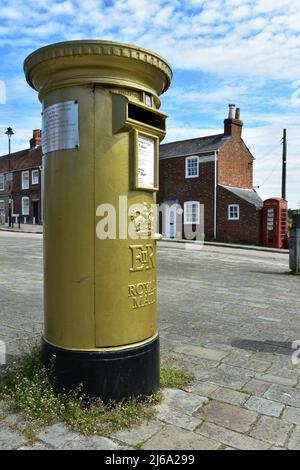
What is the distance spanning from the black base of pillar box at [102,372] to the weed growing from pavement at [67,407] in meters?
0.05

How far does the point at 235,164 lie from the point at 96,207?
26370mm

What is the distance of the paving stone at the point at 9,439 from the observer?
7.91 feet

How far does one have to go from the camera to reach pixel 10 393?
9.84 ft

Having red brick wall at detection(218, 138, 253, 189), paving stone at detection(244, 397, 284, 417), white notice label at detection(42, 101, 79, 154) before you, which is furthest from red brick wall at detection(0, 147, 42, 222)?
paving stone at detection(244, 397, 284, 417)

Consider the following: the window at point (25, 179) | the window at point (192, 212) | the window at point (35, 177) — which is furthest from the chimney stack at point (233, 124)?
the window at point (25, 179)

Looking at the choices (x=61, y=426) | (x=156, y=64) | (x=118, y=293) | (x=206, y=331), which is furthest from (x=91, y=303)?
(x=206, y=331)

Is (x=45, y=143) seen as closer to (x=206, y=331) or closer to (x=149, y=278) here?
(x=149, y=278)

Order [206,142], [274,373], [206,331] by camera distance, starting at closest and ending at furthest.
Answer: [274,373] → [206,331] → [206,142]

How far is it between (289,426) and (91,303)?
155 cm

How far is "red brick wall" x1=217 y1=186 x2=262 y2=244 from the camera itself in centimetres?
2419

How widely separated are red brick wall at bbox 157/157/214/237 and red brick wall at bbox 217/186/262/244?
0.72 m

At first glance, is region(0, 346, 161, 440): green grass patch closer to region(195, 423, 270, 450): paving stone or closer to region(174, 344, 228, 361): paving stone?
region(195, 423, 270, 450): paving stone

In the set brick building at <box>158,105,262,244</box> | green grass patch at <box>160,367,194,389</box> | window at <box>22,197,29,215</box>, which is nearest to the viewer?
green grass patch at <box>160,367,194,389</box>

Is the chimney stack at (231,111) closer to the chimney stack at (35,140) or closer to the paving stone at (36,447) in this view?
the chimney stack at (35,140)
